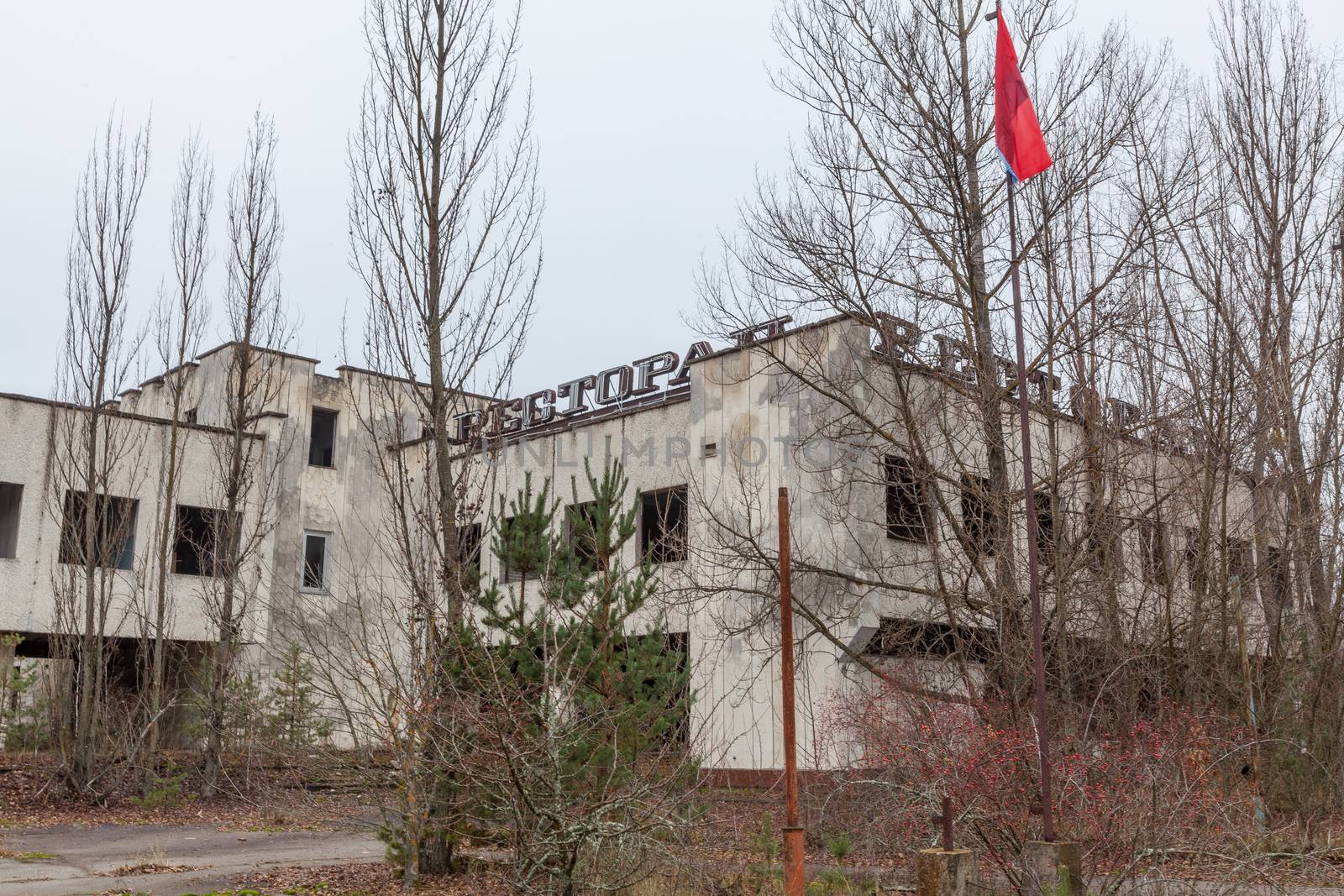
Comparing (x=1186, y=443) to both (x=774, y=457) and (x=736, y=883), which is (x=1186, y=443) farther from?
(x=736, y=883)

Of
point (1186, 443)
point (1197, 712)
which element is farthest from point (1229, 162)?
point (1197, 712)

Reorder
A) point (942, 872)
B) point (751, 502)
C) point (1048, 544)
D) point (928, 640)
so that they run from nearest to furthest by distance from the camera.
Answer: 1. point (942, 872)
2. point (1048, 544)
3. point (751, 502)
4. point (928, 640)

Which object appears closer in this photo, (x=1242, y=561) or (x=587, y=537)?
A: (x=587, y=537)

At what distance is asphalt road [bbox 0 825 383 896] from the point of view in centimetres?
1090

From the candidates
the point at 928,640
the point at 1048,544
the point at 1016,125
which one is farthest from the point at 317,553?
the point at 1016,125

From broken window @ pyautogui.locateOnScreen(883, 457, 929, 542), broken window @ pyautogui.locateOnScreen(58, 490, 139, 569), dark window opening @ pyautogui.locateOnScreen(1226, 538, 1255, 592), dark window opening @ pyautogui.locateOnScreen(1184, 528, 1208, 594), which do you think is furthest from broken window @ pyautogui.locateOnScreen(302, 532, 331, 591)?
dark window opening @ pyautogui.locateOnScreen(1226, 538, 1255, 592)

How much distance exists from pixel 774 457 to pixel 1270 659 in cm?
815

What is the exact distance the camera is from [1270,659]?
1662cm

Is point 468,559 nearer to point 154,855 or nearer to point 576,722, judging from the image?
point 576,722

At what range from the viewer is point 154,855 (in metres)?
13.0

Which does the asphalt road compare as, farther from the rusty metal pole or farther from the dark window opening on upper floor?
the rusty metal pole

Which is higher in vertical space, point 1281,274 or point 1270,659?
point 1281,274

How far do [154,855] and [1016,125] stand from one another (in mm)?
11809

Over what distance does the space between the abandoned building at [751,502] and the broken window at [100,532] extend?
0.59ft
